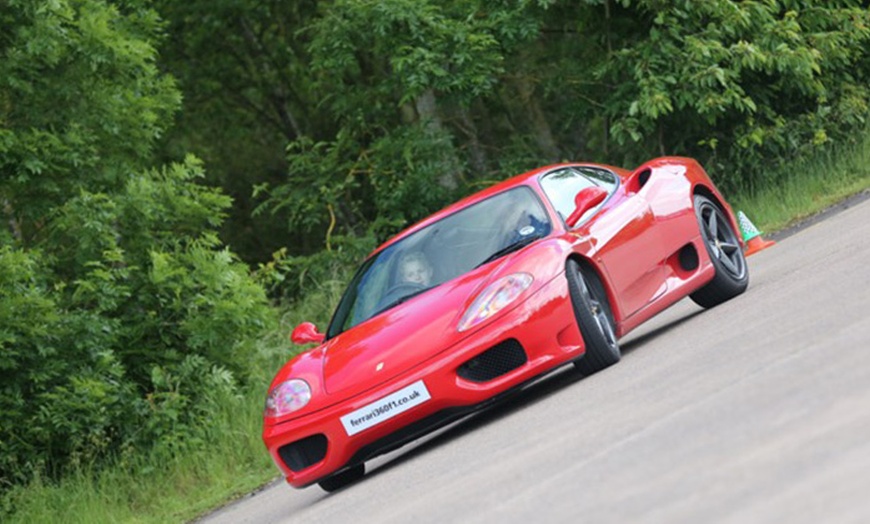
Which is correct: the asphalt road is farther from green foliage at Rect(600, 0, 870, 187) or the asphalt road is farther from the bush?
green foliage at Rect(600, 0, 870, 187)

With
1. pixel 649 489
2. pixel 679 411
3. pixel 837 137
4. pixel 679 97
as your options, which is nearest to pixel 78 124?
pixel 679 97

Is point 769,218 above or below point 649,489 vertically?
below

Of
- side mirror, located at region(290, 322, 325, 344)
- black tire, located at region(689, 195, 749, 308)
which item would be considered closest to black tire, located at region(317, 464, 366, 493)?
side mirror, located at region(290, 322, 325, 344)

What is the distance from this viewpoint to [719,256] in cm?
1202

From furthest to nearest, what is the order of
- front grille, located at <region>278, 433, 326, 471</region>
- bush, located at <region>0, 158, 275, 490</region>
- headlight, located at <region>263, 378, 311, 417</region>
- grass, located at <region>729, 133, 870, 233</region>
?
grass, located at <region>729, 133, 870, 233</region> → bush, located at <region>0, 158, 275, 490</region> → headlight, located at <region>263, 378, 311, 417</region> → front grille, located at <region>278, 433, 326, 471</region>

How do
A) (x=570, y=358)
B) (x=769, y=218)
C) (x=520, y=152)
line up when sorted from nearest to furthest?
(x=570, y=358) < (x=769, y=218) < (x=520, y=152)

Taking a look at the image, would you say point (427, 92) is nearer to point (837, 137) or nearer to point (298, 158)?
point (298, 158)

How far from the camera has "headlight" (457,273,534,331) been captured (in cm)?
976

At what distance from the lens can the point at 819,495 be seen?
18.3 feet

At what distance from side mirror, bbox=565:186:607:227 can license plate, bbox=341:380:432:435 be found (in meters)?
1.78

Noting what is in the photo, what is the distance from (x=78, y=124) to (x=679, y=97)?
22.3 feet

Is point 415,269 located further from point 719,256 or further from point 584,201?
point 719,256

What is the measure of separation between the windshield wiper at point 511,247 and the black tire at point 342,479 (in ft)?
4.53

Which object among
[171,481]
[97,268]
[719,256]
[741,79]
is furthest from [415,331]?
[741,79]
